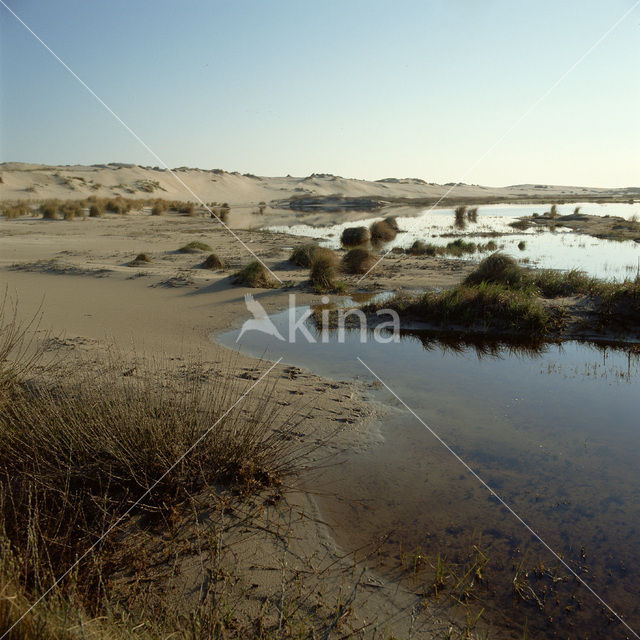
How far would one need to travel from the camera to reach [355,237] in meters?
20.1

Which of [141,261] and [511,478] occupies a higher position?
[141,261]

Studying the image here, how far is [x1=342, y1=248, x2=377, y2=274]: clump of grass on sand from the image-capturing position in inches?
553

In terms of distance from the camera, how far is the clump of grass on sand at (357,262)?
553 inches

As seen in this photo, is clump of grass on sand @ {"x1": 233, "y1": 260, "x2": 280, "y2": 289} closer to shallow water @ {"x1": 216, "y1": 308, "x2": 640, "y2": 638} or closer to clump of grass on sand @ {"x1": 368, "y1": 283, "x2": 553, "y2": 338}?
clump of grass on sand @ {"x1": 368, "y1": 283, "x2": 553, "y2": 338}

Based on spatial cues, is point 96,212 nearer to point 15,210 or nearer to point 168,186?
point 15,210

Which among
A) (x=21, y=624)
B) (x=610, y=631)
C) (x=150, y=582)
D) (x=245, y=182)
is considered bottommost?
(x=610, y=631)

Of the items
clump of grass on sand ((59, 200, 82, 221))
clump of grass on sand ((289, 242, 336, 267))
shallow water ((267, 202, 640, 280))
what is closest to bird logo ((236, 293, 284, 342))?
clump of grass on sand ((289, 242, 336, 267))

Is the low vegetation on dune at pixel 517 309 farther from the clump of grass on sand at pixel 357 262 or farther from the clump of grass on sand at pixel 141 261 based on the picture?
the clump of grass on sand at pixel 141 261

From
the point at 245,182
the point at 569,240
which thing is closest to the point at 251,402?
the point at 569,240

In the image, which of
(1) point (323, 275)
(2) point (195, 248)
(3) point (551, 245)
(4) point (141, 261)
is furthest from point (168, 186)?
(1) point (323, 275)

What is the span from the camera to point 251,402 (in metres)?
5.12

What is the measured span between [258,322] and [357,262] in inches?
220

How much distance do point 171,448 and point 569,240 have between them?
22.3 meters

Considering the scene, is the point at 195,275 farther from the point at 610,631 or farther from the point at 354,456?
the point at 610,631
